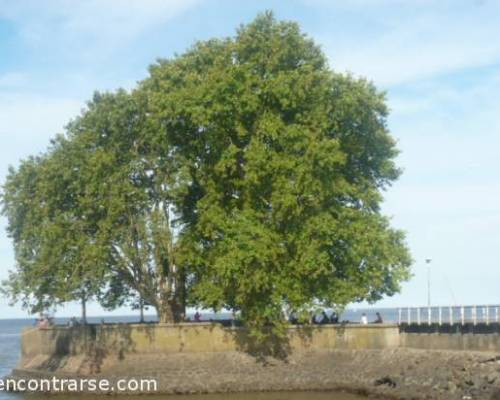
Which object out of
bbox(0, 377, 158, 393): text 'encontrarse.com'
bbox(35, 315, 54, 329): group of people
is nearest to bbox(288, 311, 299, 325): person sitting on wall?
bbox(0, 377, 158, 393): text 'encontrarse.com'

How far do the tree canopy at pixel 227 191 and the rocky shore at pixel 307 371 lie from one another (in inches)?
117

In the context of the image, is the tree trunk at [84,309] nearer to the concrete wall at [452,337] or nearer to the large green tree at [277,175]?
the large green tree at [277,175]

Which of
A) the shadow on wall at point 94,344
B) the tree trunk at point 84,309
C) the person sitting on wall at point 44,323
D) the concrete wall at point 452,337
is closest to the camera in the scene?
the concrete wall at point 452,337

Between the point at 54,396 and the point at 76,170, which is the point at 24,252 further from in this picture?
the point at 54,396

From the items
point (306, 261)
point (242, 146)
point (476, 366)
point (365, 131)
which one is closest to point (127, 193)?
point (242, 146)

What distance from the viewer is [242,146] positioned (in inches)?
2146

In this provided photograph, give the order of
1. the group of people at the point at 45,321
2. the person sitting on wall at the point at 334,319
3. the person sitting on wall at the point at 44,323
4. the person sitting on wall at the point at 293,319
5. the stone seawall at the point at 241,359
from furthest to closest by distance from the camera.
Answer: the group of people at the point at 45,321 < the person sitting on wall at the point at 44,323 < the person sitting on wall at the point at 334,319 < the person sitting on wall at the point at 293,319 < the stone seawall at the point at 241,359

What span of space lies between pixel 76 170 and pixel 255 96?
1231cm

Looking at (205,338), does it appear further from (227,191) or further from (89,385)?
(227,191)

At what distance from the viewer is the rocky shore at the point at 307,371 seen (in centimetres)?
4503

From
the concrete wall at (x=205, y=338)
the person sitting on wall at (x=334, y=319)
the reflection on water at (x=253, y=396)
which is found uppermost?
the person sitting on wall at (x=334, y=319)

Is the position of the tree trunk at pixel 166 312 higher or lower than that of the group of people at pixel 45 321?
higher

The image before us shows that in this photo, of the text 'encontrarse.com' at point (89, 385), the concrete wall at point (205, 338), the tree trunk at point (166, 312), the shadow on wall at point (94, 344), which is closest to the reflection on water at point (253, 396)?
the text 'encontrarse.com' at point (89, 385)

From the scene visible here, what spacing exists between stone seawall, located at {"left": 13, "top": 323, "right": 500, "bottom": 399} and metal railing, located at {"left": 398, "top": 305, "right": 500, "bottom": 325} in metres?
2.23
